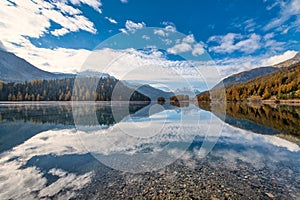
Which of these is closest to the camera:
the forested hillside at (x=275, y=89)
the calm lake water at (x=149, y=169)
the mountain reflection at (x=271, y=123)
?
the calm lake water at (x=149, y=169)

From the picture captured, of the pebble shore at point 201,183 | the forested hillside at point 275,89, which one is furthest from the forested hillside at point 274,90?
the pebble shore at point 201,183

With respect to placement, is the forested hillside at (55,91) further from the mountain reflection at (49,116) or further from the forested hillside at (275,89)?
the mountain reflection at (49,116)

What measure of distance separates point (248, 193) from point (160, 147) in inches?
227

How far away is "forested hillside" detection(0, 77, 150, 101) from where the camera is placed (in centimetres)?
12812

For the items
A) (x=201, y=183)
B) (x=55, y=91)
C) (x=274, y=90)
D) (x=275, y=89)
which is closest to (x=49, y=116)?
(x=201, y=183)

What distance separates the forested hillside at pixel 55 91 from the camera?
5044 inches

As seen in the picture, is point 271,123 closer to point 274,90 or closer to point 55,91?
point 274,90

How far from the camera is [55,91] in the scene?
140875 millimetres

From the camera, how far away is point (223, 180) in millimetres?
6141

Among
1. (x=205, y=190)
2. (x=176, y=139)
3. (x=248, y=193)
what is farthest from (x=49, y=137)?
(x=248, y=193)

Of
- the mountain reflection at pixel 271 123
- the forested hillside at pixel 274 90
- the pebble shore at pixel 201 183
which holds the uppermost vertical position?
the forested hillside at pixel 274 90

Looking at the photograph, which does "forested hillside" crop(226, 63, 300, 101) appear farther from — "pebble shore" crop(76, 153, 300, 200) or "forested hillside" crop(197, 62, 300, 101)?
"pebble shore" crop(76, 153, 300, 200)

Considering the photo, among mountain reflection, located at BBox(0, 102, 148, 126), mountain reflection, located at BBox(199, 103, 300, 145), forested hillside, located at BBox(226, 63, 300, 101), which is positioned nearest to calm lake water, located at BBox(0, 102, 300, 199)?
mountain reflection, located at BBox(199, 103, 300, 145)

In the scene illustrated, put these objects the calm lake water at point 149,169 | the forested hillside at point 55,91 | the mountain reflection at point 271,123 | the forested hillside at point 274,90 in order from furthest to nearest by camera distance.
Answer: the forested hillside at point 55,91 < the forested hillside at point 274,90 < the mountain reflection at point 271,123 < the calm lake water at point 149,169
